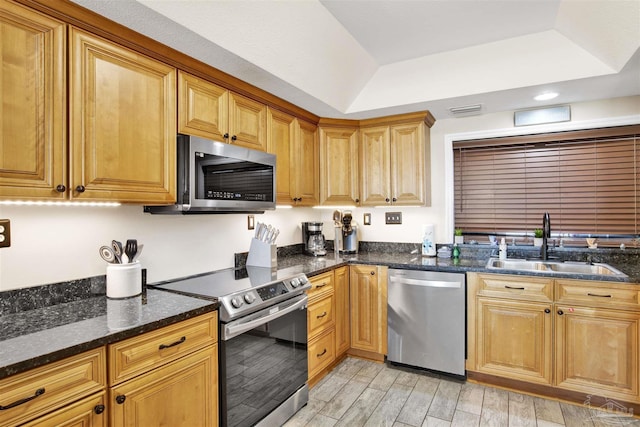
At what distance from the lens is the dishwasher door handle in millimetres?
2695

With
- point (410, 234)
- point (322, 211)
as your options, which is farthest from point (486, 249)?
point (322, 211)

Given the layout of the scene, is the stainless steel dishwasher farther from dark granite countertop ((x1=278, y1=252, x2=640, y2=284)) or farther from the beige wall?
the beige wall

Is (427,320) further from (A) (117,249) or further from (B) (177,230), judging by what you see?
(A) (117,249)

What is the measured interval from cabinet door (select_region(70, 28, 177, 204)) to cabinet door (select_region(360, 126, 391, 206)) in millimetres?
1937

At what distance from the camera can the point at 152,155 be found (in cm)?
A: 181

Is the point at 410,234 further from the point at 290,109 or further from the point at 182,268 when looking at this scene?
the point at 182,268

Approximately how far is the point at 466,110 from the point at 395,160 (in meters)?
0.75

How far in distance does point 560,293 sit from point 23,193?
3098 mm

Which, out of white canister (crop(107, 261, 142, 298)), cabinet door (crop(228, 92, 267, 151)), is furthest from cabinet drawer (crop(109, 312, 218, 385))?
cabinet door (crop(228, 92, 267, 151))

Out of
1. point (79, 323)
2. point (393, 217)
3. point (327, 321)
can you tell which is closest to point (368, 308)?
point (327, 321)

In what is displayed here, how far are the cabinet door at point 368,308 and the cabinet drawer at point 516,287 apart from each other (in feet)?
2.57

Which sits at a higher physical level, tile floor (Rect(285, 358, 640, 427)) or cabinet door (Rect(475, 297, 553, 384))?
cabinet door (Rect(475, 297, 553, 384))

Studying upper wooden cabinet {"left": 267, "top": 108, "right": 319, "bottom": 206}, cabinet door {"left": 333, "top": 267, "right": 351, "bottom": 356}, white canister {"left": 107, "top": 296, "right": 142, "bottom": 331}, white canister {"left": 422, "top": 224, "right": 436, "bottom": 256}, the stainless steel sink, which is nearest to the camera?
white canister {"left": 107, "top": 296, "right": 142, "bottom": 331}

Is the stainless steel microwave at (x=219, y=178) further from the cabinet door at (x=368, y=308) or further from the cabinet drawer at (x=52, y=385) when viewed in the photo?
the cabinet door at (x=368, y=308)
